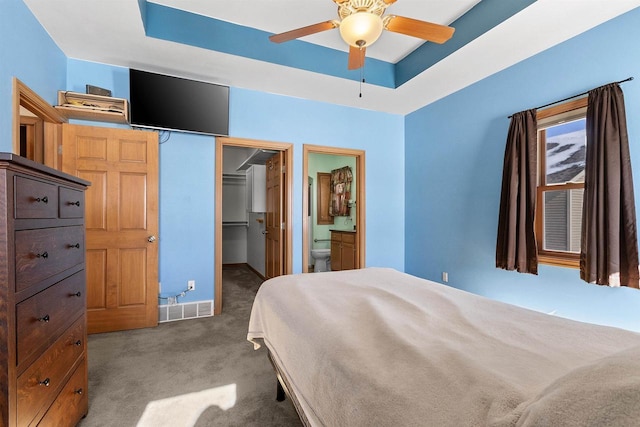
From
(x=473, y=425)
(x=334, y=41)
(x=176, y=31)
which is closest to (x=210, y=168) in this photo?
(x=176, y=31)

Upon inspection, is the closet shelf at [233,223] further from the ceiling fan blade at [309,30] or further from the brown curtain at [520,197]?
the brown curtain at [520,197]

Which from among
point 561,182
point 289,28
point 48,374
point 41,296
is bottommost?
point 48,374

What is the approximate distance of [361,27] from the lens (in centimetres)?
168

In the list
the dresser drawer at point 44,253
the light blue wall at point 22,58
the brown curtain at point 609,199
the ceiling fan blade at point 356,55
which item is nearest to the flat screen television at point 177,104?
the light blue wall at point 22,58

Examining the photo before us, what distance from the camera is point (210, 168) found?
3.30m

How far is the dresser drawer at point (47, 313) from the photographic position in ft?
3.26

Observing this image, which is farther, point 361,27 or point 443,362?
point 361,27

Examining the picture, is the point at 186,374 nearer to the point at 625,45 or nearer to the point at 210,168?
the point at 210,168

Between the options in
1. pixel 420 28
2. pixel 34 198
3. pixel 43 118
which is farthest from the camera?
pixel 43 118

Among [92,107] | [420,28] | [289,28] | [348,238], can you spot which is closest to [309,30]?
[420,28]

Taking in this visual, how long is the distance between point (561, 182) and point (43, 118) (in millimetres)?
4764

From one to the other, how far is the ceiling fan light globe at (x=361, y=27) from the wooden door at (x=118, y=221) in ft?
7.46

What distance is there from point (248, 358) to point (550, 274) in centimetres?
277

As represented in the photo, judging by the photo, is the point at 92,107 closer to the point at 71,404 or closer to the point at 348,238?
the point at 71,404
